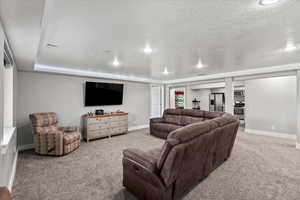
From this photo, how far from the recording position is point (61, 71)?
14.1 feet

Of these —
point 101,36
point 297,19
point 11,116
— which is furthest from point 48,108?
point 297,19

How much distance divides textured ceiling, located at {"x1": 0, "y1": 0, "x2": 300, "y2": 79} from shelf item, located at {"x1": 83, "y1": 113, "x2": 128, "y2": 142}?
2349mm

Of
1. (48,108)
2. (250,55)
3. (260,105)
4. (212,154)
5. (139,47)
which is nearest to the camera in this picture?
(212,154)

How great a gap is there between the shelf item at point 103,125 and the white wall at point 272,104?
514cm

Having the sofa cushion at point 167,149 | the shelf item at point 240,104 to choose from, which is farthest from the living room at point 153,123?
the shelf item at point 240,104

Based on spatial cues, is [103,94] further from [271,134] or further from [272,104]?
[271,134]

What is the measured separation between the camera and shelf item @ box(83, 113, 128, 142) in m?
4.55

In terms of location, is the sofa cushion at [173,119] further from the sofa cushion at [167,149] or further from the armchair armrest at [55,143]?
the sofa cushion at [167,149]

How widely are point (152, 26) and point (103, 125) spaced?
3.89 m

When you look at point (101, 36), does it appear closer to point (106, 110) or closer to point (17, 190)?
point (17, 190)

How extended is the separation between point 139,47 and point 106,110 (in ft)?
11.6

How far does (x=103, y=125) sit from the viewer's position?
4.86 m

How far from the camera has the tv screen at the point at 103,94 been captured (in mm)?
4867

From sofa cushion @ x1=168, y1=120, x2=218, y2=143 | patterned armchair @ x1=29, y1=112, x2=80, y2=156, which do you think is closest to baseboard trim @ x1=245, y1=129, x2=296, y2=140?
sofa cushion @ x1=168, y1=120, x2=218, y2=143
